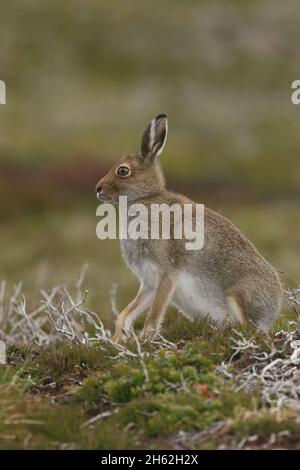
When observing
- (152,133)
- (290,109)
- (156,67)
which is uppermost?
(156,67)

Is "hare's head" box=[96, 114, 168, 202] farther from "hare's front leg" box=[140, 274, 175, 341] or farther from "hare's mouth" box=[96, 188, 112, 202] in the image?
"hare's front leg" box=[140, 274, 175, 341]

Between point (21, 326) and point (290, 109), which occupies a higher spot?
point (290, 109)

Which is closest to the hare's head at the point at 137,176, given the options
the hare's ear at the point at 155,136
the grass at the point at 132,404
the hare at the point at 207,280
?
the hare's ear at the point at 155,136

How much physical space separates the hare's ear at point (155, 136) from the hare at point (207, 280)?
19 millimetres

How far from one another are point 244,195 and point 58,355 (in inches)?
1053

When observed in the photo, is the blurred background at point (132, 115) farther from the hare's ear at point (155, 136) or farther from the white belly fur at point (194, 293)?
the white belly fur at point (194, 293)

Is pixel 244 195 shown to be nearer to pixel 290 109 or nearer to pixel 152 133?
pixel 290 109

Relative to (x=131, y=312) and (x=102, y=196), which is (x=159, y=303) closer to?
(x=131, y=312)

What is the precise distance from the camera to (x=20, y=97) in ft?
176

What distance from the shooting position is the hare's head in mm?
11281

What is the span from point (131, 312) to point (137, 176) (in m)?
1.74

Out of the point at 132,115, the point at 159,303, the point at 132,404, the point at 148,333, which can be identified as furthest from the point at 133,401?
the point at 132,115
